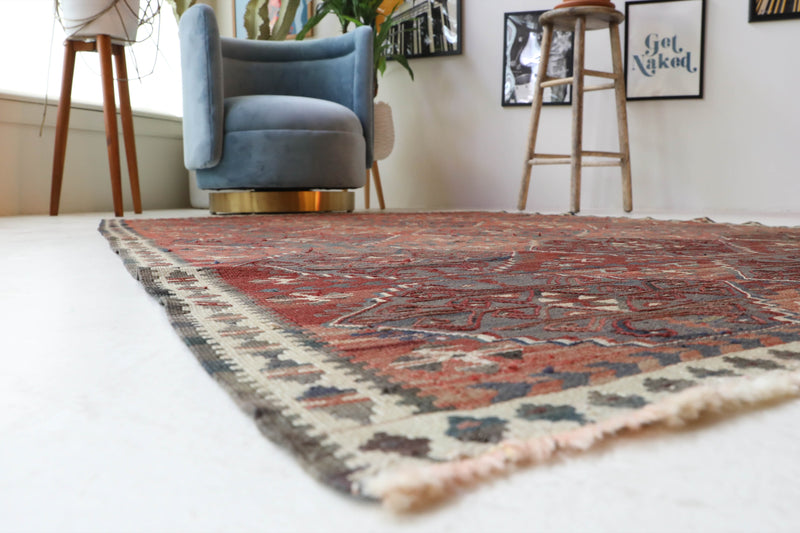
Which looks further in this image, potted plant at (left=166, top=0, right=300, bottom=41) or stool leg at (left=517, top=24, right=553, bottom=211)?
potted plant at (left=166, top=0, right=300, bottom=41)

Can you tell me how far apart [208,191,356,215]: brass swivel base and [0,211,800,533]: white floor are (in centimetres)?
211

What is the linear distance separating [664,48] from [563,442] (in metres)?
3.05

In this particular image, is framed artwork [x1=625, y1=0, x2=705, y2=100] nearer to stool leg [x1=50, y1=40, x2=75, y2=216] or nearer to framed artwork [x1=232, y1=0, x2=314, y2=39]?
framed artwork [x1=232, y1=0, x2=314, y2=39]

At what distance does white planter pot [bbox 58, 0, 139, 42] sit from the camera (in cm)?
251

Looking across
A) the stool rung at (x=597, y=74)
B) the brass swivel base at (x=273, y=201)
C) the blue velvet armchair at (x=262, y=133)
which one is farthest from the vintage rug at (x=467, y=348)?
the stool rung at (x=597, y=74)

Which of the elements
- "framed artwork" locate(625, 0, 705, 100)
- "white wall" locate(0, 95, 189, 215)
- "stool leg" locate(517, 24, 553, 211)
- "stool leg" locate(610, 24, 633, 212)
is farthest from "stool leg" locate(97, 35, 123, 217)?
"framed artwork" locate(625, 0, 705, 100)

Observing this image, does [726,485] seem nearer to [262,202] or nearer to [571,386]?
[571,386]

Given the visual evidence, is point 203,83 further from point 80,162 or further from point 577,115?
point 577,115

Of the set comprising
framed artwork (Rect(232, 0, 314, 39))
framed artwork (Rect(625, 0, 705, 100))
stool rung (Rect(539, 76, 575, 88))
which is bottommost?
stool rung (Rect(539, 76, 575, 88))

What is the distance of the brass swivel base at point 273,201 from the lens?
8.38 feet

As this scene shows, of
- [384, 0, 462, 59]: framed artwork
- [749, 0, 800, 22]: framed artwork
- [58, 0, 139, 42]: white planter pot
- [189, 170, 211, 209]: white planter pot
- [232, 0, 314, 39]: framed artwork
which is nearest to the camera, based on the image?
[58, 0, 139, 42]: white planter pot

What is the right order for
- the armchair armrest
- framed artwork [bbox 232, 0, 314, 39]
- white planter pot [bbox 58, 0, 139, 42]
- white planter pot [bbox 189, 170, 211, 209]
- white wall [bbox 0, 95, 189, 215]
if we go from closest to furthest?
the armchair armrest < white planter pot [bbox 58, 0, 139, 42] < white wall [bbox 0, 95, 189, 215] < white planter pot [bbox 189, 170, 211, 209] < framed artwork [bbox 232, 0, 314, 39]

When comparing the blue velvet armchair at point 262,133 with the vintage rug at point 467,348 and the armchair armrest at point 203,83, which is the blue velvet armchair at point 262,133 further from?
the vintage rug at point 467,348

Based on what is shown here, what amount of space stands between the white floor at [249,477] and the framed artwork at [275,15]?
A: 138 inches
